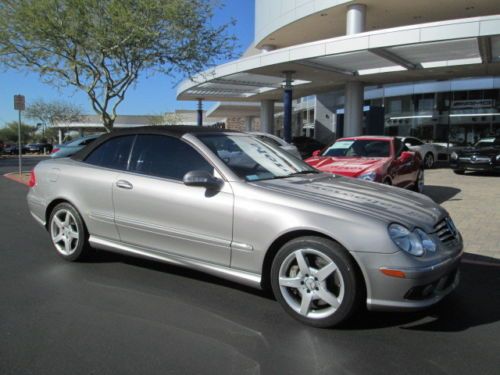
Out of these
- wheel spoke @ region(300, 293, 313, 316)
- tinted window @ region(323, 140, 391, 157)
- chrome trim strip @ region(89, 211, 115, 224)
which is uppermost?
tinted window @ region(323, 140, 391, 157)

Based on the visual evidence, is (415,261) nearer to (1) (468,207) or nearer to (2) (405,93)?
(1) (468,207)

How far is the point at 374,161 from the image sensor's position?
8.97 metres

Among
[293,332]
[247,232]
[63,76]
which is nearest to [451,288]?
[293,332]

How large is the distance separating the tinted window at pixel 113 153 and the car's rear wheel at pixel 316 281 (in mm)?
2091

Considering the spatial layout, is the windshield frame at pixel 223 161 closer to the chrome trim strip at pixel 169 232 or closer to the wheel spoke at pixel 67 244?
the chrome trim strip at pixel 169 232

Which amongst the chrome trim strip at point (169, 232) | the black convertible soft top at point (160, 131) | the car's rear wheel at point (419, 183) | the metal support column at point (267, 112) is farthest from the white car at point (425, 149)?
the chrome trim strip at point (169, 232)

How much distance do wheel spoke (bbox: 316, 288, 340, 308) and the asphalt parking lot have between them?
8.7 inches

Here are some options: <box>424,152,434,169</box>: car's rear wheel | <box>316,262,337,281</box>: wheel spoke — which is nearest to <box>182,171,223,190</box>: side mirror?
<box>316,262,337,281</box>: wheel spoke

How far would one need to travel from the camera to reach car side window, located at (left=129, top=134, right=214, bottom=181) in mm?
4316

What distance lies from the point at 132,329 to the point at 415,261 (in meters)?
2.13

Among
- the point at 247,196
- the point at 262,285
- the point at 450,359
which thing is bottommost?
the point at 450,359

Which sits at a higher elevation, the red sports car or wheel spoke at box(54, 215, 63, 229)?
the red sports car

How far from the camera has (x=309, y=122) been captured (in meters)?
37.9

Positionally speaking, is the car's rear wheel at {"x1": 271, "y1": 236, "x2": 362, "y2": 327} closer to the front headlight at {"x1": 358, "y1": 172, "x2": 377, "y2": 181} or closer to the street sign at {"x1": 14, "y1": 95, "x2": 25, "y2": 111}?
the front headlight at {"x1": 358, "y1": 172, "x2": 377, "y2": 181}
